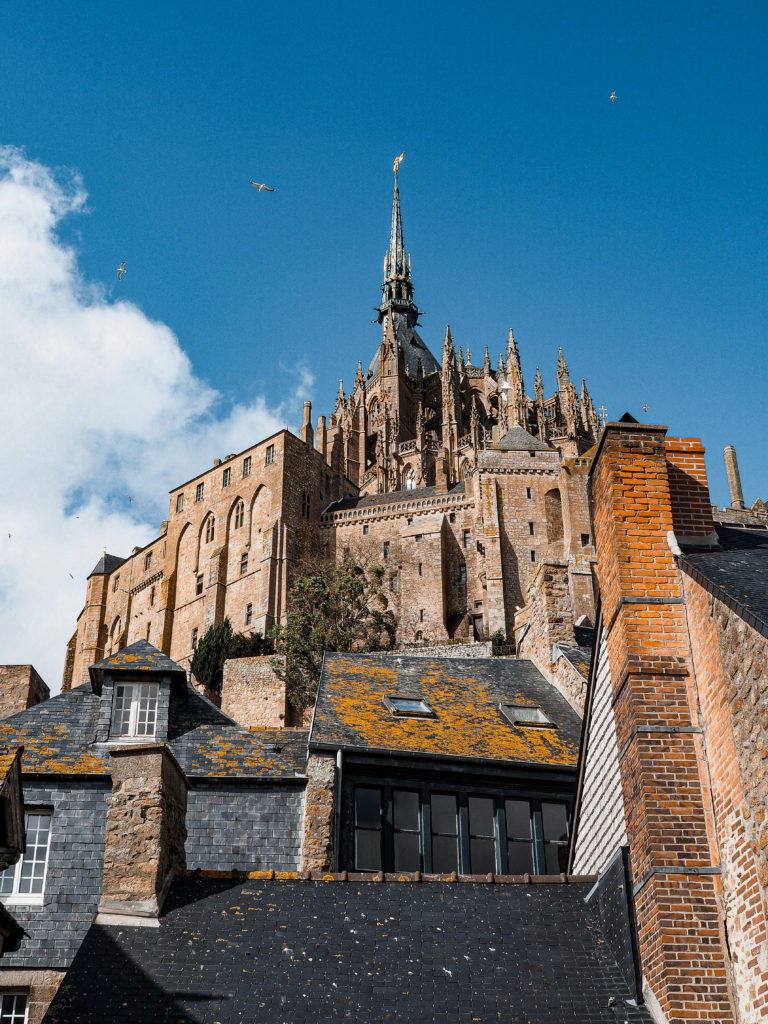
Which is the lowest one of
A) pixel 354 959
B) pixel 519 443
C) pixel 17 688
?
pixel 354 959

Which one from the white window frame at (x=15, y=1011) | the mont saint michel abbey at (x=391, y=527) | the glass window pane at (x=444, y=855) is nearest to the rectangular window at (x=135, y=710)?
the white window frame at (x=15, y=1011)

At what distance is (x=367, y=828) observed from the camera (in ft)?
51.2

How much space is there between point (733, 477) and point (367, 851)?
207ft

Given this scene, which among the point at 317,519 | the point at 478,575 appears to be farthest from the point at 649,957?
the point at 317,519

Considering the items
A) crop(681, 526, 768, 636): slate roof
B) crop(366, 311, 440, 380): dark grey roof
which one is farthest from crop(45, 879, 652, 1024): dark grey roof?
crop(366, 311, 440, 380): dark grey roof

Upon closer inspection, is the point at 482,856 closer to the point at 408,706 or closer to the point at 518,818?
the point at 518,818

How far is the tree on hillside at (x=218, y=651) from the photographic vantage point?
195ft

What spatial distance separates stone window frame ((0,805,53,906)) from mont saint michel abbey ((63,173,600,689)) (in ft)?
143

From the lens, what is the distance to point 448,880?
10.9m

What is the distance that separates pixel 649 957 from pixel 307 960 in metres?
2.81

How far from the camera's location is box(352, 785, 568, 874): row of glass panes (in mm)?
15453

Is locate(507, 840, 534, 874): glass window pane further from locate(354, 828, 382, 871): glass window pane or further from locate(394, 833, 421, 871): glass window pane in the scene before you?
locate(354, 828, 382, 871): glass window pane

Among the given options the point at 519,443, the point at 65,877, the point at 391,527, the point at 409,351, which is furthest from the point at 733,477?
the point at 65,877

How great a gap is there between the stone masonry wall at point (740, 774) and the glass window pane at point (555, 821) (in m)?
7.82
